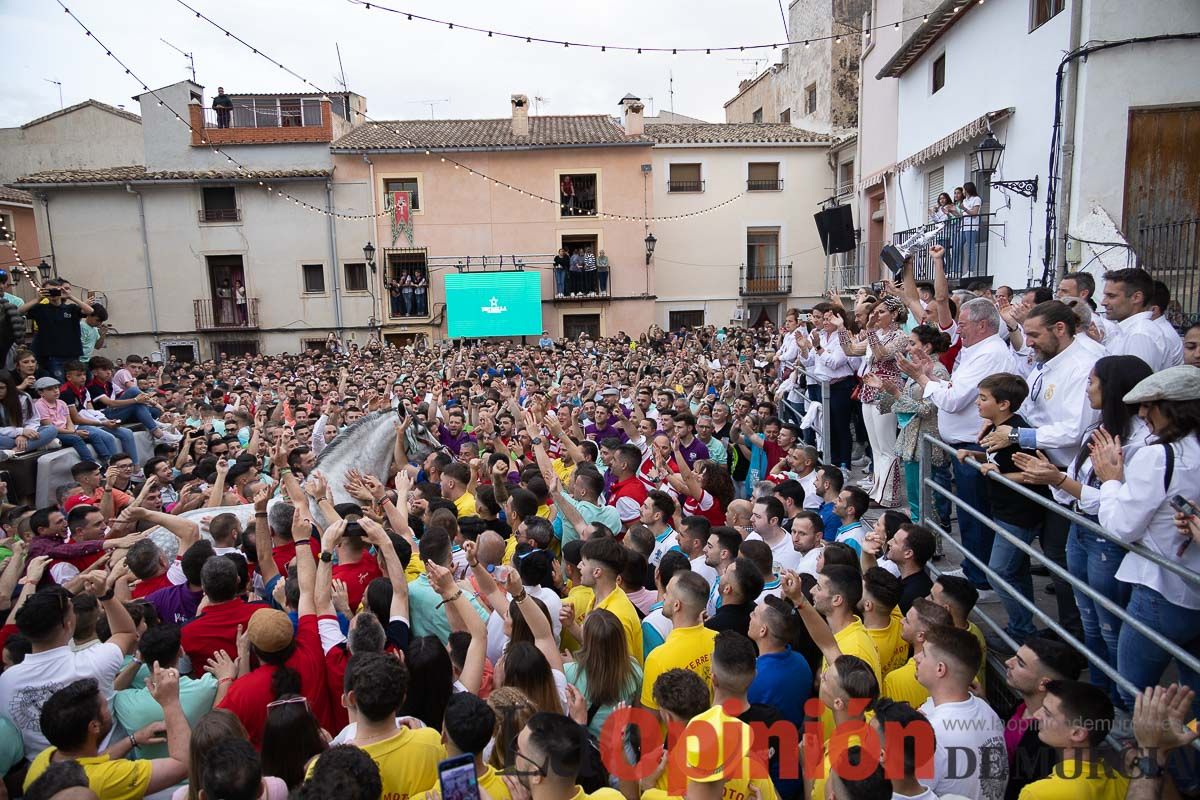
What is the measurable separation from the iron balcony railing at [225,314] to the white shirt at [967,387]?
964 inches

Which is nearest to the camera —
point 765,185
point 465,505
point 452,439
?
point 465,505

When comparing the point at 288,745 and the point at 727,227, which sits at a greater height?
the point at 727,227

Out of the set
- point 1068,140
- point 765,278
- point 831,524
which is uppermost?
point 1068,140

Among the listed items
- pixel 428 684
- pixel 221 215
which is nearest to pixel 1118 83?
pixel 428 684

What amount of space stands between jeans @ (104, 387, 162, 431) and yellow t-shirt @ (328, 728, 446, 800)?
917 centimetres

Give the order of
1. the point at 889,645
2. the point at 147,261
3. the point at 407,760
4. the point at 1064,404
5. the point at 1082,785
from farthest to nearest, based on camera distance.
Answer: the point at 147,261 → the point at 1064,404 → the point at 889,645 → the point at 407,760 → the point at 1082,785

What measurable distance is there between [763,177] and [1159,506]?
2609cm

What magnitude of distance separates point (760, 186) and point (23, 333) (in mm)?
22983

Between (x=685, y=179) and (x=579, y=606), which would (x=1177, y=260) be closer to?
(x=579, y=606)

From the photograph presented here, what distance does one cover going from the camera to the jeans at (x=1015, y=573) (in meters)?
4.06

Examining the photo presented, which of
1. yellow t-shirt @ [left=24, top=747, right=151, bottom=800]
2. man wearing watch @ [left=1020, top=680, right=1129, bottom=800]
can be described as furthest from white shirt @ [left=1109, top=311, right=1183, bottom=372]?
yellow t-shirt @ [left=24, top=747, right=151, bottom=800]

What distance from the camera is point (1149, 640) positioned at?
304 centimetres

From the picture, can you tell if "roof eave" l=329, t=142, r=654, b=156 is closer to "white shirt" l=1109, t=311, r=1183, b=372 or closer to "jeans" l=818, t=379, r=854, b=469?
"jeans" l=818, t=379, r=854, b=469

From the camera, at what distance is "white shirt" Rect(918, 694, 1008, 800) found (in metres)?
2.85
